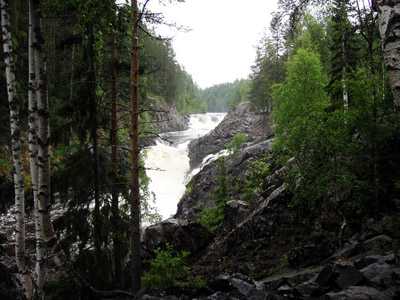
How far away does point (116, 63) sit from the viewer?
806 cm

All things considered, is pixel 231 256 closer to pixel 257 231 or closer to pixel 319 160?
pixel 257 231

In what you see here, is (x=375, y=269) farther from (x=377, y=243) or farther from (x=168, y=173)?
(x=168, y=173)

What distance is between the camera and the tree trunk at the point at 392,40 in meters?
2.65

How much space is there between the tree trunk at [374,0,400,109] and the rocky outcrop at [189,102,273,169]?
25.1 m

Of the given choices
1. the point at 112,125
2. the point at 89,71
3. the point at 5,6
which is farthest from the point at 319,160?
the point at 5,6

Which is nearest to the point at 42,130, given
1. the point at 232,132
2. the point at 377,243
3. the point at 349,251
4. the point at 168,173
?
the point at 349,251

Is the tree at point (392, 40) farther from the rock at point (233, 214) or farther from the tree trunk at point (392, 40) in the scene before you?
the rock at point (233, 214)

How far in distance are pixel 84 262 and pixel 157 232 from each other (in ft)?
16.3

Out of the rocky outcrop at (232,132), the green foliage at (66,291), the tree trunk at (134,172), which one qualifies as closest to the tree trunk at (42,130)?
the green foliage at (66,291)

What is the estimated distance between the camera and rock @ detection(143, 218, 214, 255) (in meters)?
11.0

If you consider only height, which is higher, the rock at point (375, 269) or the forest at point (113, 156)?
the forest at point (113, 156)

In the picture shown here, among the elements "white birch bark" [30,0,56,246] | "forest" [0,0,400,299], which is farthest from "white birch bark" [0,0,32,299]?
"white birch bark" [30,0,56,246]

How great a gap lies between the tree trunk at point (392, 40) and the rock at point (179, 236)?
10.1m

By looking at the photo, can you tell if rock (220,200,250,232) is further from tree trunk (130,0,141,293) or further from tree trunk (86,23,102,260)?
tree trunk (86,23,102,260)
